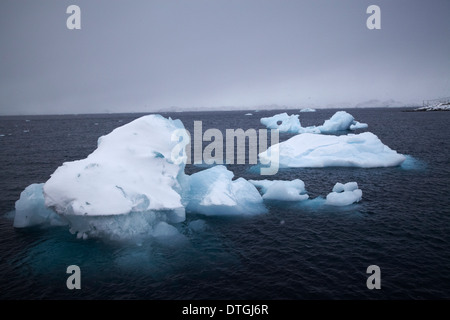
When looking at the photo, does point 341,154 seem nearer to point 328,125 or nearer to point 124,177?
point 124,177

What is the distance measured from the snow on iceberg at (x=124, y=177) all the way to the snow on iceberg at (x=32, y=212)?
2.93 metres

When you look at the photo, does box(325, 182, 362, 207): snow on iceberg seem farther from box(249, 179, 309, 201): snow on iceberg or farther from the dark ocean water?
box(249, 179, 309, 201): snow on iceberg

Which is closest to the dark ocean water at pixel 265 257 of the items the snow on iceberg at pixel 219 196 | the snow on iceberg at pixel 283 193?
the snow on iceberg at pixel 219 196

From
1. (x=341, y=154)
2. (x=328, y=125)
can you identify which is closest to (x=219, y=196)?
(x=341, y=154)

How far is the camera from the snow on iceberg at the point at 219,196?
17.3m

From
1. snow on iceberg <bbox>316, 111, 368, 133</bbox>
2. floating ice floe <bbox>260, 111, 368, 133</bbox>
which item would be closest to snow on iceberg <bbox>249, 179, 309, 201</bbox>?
floating ice floe <bbox>260, 111, 368, 133</bbox>

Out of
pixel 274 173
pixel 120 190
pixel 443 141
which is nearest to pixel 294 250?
pixel 120 190

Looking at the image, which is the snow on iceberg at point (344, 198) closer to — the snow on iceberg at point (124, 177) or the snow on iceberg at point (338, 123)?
the snow on iceberg at point (124, 177)

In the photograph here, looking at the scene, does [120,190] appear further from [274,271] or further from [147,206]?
[274,271]

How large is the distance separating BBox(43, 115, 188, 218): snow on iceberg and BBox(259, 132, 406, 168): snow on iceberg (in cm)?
1767

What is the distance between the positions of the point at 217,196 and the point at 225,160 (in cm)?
1814

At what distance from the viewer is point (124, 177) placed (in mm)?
14531

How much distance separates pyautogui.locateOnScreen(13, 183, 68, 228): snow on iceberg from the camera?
Answer: 50.7 feet

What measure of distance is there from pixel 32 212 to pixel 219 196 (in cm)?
1094
